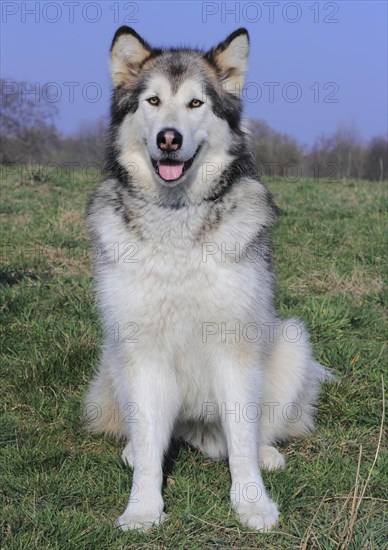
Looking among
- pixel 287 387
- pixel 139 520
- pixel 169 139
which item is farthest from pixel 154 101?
pixel 139 520

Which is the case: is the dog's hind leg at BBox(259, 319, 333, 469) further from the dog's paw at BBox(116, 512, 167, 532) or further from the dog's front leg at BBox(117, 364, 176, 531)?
the dog's paw at BBox(116, 512, 167, 532)

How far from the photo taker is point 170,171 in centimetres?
286

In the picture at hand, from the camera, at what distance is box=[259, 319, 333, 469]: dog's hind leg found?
129 inches

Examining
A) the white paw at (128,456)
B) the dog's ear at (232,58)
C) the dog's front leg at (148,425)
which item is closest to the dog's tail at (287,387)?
the dog's front leg at (148,425)

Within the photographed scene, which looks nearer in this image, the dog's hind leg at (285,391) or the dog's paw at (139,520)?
the dog's paw at (139,520)

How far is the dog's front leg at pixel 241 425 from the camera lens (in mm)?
2832

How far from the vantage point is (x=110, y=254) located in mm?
2932

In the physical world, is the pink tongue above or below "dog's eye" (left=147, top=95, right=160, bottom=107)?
below

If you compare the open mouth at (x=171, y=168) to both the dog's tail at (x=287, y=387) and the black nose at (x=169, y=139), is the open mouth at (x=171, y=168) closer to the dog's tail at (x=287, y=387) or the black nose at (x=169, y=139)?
the black nose at (x=169, y=139)

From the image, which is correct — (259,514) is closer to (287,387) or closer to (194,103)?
(287,387)

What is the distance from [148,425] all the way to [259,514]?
60 cm

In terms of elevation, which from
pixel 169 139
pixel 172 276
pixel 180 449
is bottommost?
pixel 180 449

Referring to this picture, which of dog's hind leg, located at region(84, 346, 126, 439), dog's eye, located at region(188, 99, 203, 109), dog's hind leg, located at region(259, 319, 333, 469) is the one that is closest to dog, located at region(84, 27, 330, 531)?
dog's eye, located at region(188, 99, 203, 109)

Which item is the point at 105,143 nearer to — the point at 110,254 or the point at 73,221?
the point at 110,254
